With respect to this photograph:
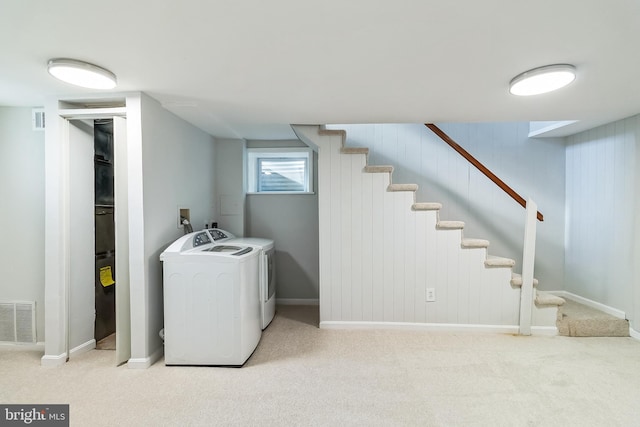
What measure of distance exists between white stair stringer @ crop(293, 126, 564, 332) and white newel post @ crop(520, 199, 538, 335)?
7.6 inches

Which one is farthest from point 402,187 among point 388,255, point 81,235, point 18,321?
point 18,321

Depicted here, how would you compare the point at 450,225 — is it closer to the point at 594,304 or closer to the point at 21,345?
the point at 594,304

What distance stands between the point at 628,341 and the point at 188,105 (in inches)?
171

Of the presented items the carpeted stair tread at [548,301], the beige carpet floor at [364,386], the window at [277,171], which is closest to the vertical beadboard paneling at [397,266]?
the carpeted stair tread at [548,301]

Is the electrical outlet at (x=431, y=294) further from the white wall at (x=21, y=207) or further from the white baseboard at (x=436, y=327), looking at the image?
the white wall at (x=21, y=207)

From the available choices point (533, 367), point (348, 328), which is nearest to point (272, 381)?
point (348, 328)

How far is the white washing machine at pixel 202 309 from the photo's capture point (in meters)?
2.11

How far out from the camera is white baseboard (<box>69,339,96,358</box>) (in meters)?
2.26

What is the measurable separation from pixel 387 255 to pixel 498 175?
176cm

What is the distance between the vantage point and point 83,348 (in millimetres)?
2348

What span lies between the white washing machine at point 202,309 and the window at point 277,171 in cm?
170

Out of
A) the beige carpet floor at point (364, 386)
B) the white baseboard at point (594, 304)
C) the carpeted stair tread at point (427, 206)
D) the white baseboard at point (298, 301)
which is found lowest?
the white baseboard at point (298, 301)

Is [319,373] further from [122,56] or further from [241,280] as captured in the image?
[122,56]

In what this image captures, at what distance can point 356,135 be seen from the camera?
341 centimetres
